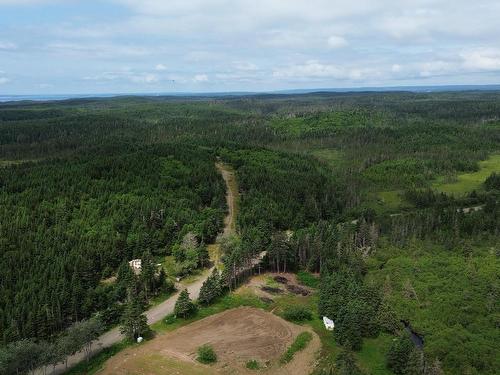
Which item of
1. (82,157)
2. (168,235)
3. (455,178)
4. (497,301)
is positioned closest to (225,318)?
(168,235)

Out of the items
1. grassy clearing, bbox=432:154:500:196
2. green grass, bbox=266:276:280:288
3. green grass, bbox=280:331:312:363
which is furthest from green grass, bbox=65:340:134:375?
grassy clearing, bbox=432:154:500:196

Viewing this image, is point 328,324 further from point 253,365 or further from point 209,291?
point 209,291

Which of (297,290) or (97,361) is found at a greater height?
(97,361)

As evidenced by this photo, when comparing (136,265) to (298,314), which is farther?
(136,265)

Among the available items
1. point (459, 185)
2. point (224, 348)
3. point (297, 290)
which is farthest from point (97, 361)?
point (459, 185)

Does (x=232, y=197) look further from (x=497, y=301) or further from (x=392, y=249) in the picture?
(x=497, y=301)

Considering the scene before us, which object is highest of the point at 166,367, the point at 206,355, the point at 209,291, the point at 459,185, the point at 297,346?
the point at 209,291

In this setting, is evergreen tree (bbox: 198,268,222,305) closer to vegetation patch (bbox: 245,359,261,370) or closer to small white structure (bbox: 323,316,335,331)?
vegetation patch (bbox: 245,359,261,370)
